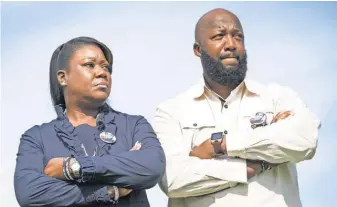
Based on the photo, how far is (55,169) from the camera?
4.55 metres

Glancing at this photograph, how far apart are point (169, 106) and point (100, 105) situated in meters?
0.71

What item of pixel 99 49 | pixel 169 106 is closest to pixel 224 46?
pixel 169 106

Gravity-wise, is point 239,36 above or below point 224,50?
above

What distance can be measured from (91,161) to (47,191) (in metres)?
0.38

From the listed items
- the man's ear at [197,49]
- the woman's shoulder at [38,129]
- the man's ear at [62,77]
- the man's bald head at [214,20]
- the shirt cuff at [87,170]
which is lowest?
the shirt cuff at [87,170]

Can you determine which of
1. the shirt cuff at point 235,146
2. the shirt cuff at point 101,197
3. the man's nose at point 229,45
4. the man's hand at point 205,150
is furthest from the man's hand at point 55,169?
the man's nose at point 229,45

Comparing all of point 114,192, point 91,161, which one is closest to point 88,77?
point 91,161

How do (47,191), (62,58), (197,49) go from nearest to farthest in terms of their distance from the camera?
(47,191) < (62,58) < (197,49)

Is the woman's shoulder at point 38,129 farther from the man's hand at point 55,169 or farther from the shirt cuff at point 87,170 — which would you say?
the shirt cuff at point 87,170

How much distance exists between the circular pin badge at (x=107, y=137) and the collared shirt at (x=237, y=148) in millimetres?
515

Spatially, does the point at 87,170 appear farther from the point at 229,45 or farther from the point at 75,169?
the point at 229,45

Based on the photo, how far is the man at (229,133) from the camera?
16.2 feet

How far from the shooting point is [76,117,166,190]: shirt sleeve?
4.47 meters

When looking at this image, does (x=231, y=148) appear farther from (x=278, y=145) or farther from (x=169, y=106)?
(x=169, y=106)
